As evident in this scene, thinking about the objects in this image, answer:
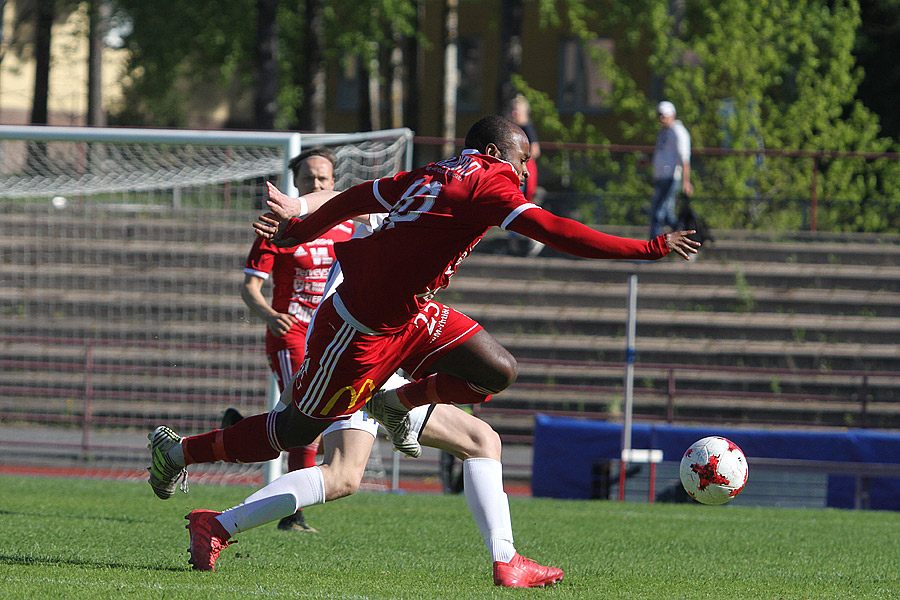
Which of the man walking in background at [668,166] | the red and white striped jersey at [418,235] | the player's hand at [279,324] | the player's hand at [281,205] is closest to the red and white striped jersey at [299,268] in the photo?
the player's hand at [279,324]

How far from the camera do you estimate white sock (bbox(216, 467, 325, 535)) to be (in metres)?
4.84

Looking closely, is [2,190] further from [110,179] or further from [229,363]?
[229,363]

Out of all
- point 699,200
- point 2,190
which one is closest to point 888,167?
point 699,200

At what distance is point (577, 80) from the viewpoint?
35062mm

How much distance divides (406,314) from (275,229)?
0.73m

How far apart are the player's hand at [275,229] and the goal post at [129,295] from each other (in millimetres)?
4805

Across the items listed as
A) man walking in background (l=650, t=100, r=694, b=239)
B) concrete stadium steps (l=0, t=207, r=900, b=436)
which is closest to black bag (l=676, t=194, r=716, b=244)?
man walking in background (l=650, t=100, r=694, b=239)

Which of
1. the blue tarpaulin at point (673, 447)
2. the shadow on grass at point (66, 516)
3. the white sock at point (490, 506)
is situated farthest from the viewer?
the blue tarpaulin at point (673, 447)

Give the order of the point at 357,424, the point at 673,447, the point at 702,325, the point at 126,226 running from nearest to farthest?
the point at 357,424 < the point at 673,447 < the point at 126,226 < the point at 702,325

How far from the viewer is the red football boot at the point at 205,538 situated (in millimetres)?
4863

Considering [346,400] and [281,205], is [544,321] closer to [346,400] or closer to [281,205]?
[281,205]

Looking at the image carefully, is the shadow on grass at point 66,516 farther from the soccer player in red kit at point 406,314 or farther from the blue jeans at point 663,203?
the blue jeans at point 663,203

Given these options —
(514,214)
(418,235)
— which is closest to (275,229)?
(418,235)

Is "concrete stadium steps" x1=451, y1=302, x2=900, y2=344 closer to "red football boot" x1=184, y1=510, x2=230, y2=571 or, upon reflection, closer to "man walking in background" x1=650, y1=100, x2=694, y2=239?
"man walking in background" x1=650, y1=100, x2=694, y2=239
